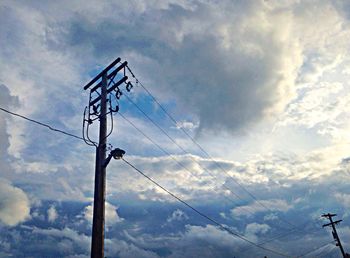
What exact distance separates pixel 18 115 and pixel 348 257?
54.0 metres

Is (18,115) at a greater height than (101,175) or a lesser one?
greater

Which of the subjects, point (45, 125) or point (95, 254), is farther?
point (45, 125)

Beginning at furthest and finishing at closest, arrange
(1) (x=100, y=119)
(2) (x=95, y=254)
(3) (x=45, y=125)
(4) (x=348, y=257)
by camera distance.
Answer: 1. (4) (x=348, y=257)
2. (1) (x=100, y=119)
3. (3) (x=45, y=125)
4. (2) (x=95, y=254)

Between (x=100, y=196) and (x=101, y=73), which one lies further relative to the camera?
(x=101, y=73)

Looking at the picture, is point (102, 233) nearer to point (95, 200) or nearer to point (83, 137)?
point (95, 200)

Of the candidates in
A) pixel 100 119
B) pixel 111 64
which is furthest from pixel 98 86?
pixel 100 119

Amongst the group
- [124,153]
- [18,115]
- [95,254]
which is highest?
[18,115]

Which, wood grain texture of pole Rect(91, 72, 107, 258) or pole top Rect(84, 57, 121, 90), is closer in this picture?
wood grain texture of pole Rect(91, 72, 107, 258)

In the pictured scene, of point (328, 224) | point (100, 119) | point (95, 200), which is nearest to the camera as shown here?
point (95, 200)

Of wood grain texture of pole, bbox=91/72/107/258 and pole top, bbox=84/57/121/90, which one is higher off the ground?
pole top, bbox=84/57/121/90

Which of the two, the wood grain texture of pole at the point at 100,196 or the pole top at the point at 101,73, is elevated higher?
the pole top at the point at 101,73

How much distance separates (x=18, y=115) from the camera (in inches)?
363

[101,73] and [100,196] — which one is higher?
[101,73]

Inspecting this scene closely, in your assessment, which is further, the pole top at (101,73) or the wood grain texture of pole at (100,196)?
the pole top at (101,73)
